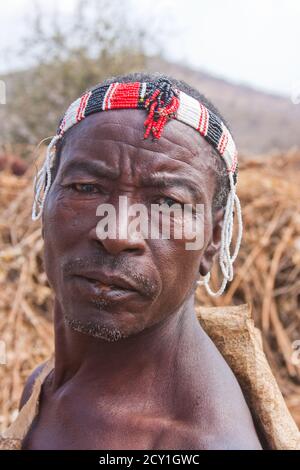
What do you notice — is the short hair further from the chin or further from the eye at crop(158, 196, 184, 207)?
the chin

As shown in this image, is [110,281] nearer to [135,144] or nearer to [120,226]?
[120,226]

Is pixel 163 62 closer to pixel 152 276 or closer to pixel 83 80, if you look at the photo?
pixel 83 80

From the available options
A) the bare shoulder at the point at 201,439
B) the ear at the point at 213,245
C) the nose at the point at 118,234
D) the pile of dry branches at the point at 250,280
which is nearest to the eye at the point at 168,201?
the nose at the point at 118,234

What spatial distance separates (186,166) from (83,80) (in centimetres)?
883

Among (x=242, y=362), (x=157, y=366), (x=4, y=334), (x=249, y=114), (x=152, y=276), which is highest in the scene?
(x=152, y=276)

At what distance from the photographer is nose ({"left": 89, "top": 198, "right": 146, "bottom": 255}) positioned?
139cm

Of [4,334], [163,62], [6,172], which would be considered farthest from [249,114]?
[4,334]

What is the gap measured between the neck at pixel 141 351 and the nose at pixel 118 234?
0.26 metres

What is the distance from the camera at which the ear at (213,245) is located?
1.69 meters

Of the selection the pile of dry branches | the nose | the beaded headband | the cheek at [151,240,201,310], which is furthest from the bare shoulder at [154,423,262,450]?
the pile of dry branches

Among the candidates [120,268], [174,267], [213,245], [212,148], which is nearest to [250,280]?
[213,245]

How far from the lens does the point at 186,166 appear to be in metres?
1.52

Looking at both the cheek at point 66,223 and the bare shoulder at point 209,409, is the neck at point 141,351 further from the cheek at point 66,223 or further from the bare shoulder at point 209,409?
the cheek at point 66,223

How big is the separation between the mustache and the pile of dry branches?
9.33 feet
